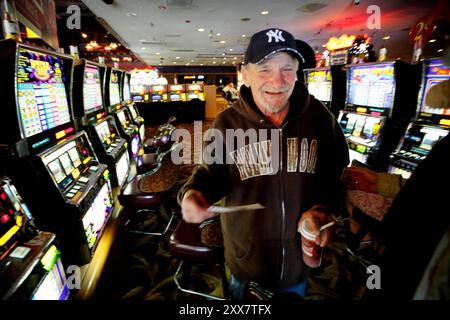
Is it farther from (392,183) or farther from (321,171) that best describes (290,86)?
(392,183)

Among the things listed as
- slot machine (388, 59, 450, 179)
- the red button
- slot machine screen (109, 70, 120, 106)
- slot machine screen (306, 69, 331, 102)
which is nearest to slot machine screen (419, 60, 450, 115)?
slot machine (388, 59, 450, 179)

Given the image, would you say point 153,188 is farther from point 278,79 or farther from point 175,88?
point 175,88

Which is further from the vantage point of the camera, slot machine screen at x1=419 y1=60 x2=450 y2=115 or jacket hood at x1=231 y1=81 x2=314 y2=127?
slot machine screen at x1=419 y1=60 x2=450 y2=115

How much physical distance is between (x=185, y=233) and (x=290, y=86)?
135 centimetres

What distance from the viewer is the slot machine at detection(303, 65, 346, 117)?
14.0 feet

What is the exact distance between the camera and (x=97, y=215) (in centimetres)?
222

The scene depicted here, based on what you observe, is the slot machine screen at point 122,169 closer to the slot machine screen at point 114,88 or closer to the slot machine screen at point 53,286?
the slot machine screen at point 114,88

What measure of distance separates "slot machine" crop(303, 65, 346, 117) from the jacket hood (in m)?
3.37

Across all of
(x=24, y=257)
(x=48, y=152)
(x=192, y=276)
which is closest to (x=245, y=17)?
(x=48, y=152)

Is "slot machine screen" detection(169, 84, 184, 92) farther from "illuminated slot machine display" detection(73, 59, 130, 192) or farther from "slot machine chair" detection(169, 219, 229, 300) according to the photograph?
"slot machine chair" detection(169, 219, 229, 300)

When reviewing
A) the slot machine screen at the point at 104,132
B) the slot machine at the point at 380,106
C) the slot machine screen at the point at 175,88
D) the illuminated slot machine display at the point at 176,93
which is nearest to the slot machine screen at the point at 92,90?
the slot machine screen at the point at 104,132

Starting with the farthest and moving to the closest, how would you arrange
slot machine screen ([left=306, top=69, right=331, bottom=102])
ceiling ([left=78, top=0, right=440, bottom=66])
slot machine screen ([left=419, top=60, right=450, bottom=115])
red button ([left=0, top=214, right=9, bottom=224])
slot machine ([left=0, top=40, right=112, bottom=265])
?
1. ceiling ([left=78, top=0, right=440, bottom=66])
2. slot machine screen ([left=306, top=69, right=331, bottom=102])
3. slot machine screen ([left=419, top=60, right=450, bottom=115])
4. slot machine ([left=0, top=40, right=112, bottom=265])
5. red button ([left=0, top=214, right=9, bottom=224])

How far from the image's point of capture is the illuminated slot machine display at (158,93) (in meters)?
11.3

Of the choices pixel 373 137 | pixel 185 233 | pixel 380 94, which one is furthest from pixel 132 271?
pixel 380 94
